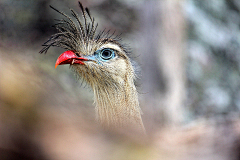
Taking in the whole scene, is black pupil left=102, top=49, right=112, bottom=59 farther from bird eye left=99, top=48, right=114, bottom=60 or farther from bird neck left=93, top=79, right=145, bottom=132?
bird neck left=93, top=79, right=145, bottom=132

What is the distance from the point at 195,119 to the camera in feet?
3.15

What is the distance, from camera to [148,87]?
1.35 meters

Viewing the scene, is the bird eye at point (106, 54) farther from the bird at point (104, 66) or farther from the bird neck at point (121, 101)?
the bird neck at point (121, 101)

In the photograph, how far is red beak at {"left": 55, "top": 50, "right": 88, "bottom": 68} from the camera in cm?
123

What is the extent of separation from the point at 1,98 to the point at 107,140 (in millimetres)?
318

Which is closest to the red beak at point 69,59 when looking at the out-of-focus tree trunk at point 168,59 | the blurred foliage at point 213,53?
the out-of-focus tree trunk at point 168,59

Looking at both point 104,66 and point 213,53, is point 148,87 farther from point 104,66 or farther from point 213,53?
point 213,53

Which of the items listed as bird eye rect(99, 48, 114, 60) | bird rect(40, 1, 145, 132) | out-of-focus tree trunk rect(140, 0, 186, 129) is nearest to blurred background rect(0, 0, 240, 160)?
out-of-focus tree trunk rect(140, 0, 186, 129)

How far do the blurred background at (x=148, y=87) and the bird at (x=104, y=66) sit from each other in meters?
0.11

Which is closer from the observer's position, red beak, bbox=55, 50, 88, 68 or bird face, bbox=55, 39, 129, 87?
red beak, bbox=55, 50, 88, 68

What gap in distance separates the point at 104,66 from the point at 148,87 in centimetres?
32

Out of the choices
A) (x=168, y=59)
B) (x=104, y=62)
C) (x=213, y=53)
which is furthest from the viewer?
(x=104, y=62)

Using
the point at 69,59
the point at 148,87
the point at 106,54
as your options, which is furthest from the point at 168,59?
the point at 69,59

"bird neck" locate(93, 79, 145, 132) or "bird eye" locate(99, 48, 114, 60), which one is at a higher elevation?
"bird eye" locate(99, 48, 114, 60)
